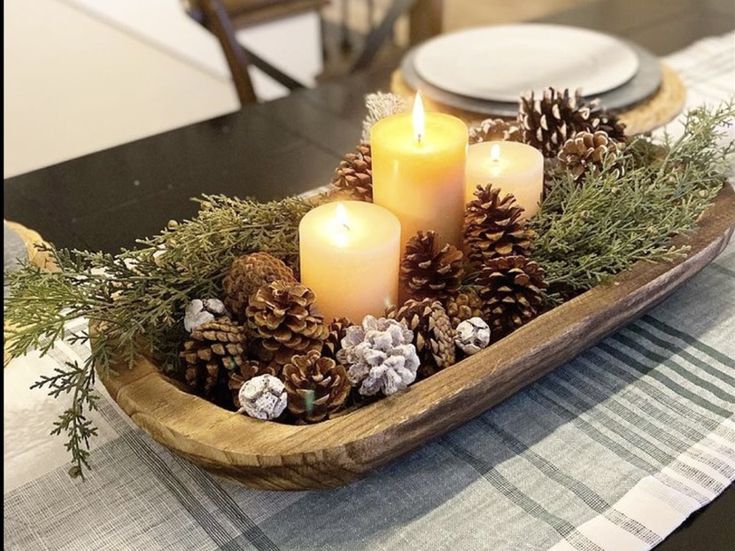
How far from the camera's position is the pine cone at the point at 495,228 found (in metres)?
0.57

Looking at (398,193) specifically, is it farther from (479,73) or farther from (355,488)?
(479,73)

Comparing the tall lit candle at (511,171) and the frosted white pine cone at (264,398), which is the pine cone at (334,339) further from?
the tall lit candle at (511,171)

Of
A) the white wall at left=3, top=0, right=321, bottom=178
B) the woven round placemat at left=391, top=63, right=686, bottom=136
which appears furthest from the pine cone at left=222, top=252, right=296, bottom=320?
the white wall at left=3, top=0, right=321, bottom=178

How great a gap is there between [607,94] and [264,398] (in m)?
0.60

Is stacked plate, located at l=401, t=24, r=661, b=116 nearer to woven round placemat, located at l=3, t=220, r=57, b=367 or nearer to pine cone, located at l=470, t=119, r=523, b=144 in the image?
pine cone, located at l=470, t=119, r=523, b=144

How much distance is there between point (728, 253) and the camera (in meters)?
0.74

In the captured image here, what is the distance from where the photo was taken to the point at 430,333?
20.3 inches

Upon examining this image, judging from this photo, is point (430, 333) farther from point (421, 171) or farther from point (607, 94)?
point (607, 94)

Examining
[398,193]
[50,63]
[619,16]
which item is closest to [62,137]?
[50,63]

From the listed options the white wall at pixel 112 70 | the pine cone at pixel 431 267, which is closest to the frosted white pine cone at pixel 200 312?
the pine cone at pixel 431 267

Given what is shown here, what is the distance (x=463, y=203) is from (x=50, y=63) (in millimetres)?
2791

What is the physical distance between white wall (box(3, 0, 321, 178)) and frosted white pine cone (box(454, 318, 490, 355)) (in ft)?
7.10

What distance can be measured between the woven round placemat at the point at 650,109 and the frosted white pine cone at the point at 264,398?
1.65 feet

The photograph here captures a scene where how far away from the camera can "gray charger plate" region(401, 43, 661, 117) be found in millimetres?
898
